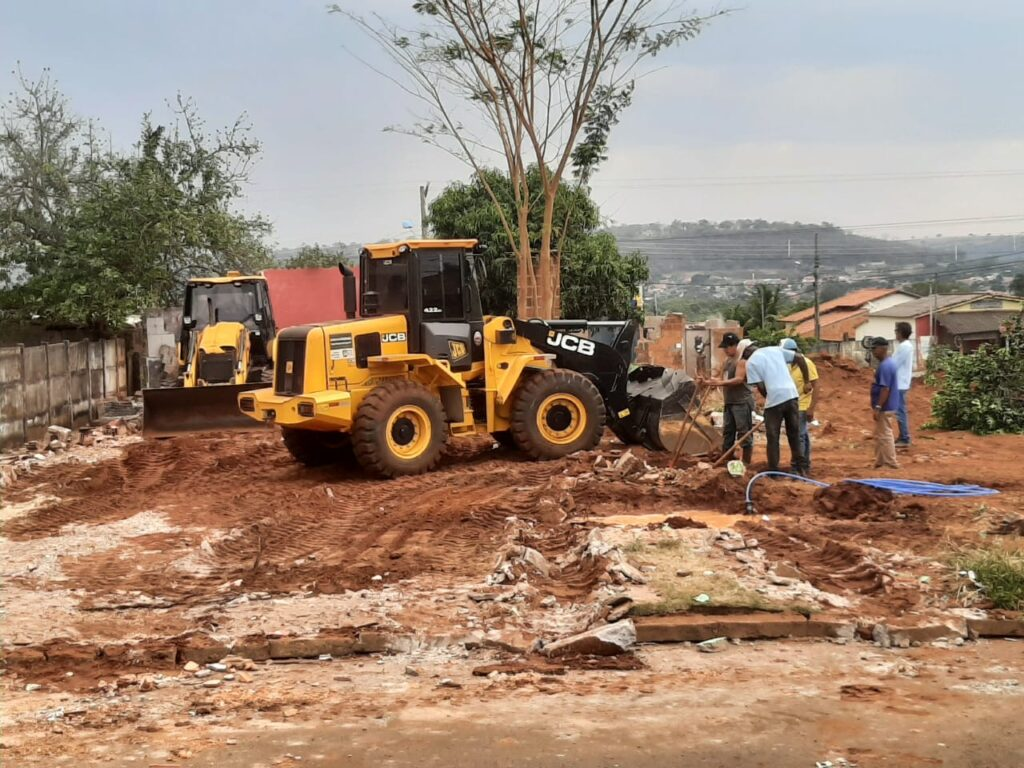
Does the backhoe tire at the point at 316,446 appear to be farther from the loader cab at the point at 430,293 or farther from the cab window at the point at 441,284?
the cab window at the point at 441,284

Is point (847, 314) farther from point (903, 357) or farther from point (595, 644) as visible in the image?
A: point (595, 644)

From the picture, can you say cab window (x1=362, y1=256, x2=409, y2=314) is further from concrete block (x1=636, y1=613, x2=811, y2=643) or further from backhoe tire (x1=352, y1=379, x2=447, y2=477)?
concrete block (x1=636, y1=613, x2=811, y2=643)

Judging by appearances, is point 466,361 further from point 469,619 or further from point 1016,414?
point 1016,414

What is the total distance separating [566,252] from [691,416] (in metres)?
18.6

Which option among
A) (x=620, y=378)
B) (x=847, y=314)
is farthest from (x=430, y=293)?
(x=847, y=314)

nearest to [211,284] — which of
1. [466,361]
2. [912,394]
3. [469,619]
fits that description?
[466,361]

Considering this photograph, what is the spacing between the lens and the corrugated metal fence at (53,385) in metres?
16.7

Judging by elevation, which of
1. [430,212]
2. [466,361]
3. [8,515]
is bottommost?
[8,515]

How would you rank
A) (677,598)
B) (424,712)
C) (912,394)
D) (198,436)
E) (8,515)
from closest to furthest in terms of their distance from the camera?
(424,712) → (677,598) → (8,515) → (198,436) → (912,394)

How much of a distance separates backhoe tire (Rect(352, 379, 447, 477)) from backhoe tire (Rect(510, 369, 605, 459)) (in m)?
1.03

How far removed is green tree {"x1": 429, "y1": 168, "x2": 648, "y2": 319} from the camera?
100 ft

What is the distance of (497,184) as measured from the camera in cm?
3109

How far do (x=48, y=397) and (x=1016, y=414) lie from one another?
15.7 metres

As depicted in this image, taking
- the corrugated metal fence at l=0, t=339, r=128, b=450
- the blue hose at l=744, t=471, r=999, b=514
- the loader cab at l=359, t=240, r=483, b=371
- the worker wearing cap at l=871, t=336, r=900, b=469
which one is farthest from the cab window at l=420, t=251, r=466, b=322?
the corrugated metal fence at l=0, t=339, r=128, b=450
